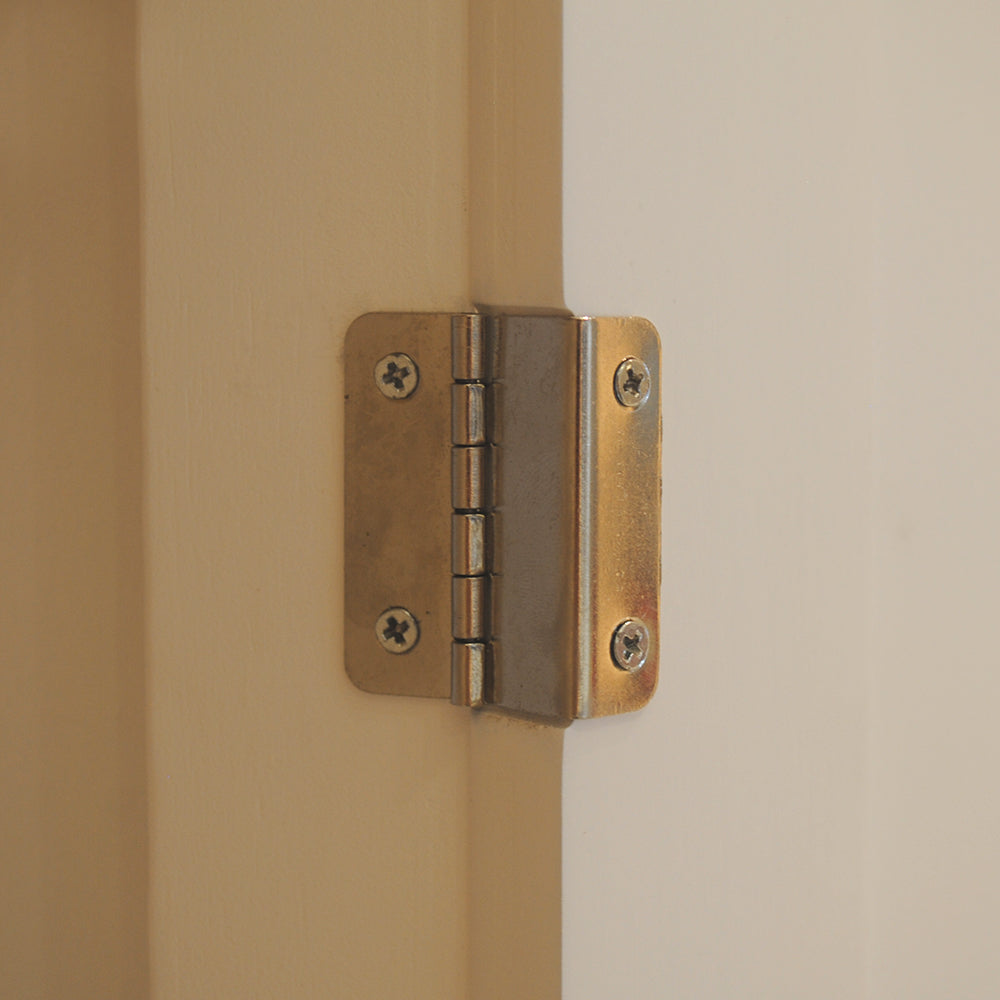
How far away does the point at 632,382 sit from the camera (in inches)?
14.8

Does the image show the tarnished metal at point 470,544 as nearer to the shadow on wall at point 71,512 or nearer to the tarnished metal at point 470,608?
the tarnished metal at point 470,608

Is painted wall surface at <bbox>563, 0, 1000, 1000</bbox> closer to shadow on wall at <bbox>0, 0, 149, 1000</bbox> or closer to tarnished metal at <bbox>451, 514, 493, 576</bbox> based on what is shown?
tarnished metal at <bbox>451, 514, 493, 576</bbox>

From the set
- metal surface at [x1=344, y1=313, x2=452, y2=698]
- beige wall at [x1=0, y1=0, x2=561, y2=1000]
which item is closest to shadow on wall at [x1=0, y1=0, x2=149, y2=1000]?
beige wall at [x1=0, y1=0, x2=561, y2=1000]

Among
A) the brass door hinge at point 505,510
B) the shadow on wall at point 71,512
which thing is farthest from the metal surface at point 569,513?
the shadow on wall at point 71,512

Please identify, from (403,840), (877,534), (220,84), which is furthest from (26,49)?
(877,534)

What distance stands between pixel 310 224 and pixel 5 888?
1.14 ft

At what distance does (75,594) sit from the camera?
18.6 inches

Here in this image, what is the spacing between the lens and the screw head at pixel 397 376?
39cm

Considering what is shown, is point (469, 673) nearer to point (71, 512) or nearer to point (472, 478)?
point (472, 478)

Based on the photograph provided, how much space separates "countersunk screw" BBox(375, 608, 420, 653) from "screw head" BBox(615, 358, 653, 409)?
0.11 m

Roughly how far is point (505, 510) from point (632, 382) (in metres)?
0.06

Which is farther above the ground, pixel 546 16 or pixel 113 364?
pixel 546 16

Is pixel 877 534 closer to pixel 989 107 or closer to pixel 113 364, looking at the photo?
pixel 989 107

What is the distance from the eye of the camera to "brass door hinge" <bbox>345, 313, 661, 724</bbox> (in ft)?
1.20
